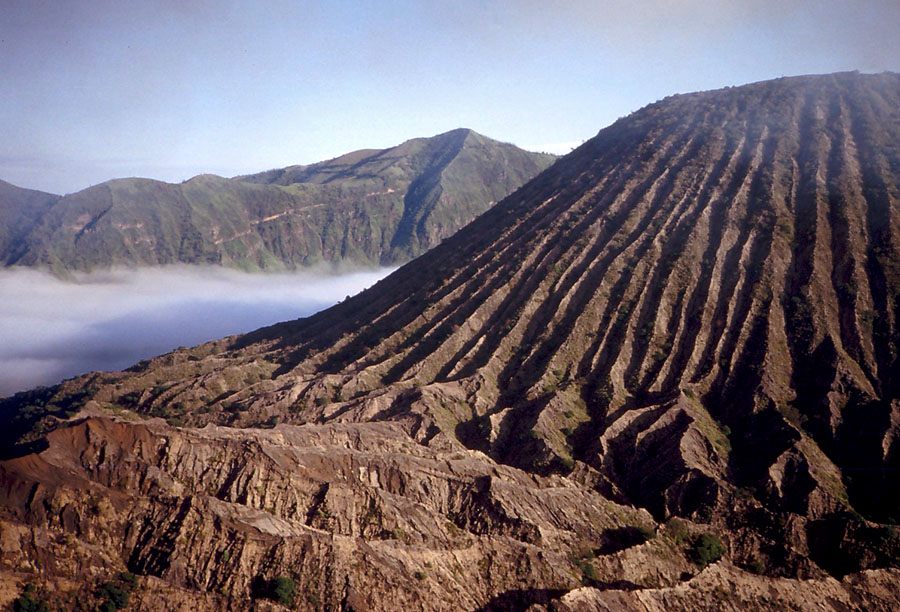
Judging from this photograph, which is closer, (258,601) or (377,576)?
(258,601)

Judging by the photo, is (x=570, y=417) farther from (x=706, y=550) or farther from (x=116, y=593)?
(x=116, y=593)

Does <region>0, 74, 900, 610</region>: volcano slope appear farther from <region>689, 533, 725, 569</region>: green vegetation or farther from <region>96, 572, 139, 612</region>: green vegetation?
<region>689, 533, 725, 569</region>: green vegetation

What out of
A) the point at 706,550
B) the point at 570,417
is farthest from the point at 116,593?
the point at 570,417

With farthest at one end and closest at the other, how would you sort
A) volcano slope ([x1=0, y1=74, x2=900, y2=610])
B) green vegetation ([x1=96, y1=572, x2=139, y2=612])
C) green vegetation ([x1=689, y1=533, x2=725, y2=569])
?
green vegetation ([x1=689, y1=533, x2=725, y2=569]), volcano slope ([x1=0, y1=74, x2=900, y2=610]), green vegetation ([x1=96, y1=572, x2=139, y2=612])

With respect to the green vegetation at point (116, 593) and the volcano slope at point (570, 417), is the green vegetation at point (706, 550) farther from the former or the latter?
the green vegetation at point (116, 593)

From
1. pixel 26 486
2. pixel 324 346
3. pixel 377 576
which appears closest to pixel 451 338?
pixel 324 346

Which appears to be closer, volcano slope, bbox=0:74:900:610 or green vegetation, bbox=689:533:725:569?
volcano slope, bbox=0:74:900:610

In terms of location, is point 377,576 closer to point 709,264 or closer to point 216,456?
point 216,456

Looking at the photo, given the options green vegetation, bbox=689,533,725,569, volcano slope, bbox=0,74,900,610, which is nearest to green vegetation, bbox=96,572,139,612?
volcano slope, bbox=0,74,900,610

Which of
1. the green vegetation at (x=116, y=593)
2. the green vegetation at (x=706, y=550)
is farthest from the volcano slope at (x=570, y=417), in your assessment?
the green vegetation at (x=706, y=550)
